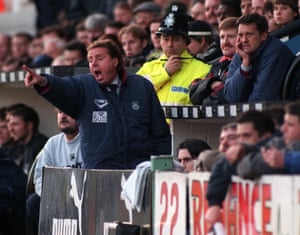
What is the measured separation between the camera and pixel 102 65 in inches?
482

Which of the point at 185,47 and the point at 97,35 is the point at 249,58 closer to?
the point at 185,47

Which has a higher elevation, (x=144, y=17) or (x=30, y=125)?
(x=144, y=17)

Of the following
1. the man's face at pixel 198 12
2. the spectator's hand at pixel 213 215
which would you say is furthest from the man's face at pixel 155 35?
the spectator's hand at pixel 213 215

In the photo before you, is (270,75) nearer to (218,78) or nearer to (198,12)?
(218,78)

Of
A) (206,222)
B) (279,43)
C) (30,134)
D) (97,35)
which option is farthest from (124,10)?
(206,222)

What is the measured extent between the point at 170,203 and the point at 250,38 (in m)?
1.48

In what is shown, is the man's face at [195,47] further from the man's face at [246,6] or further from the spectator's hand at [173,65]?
the spectator's hand at [173,65]

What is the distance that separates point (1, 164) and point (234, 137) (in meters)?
5.33

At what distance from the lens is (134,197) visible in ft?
36.2

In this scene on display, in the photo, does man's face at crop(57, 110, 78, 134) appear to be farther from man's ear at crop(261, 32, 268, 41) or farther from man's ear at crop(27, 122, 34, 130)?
man's ear at crop(261, 32, 268, 41)

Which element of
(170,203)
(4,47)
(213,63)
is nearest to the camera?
(170,203)

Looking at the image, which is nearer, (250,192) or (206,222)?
(250,192)

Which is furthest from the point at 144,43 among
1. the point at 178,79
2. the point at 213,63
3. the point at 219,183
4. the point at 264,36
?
the point at 219,183

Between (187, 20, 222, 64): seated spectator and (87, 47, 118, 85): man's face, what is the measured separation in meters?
1.61
